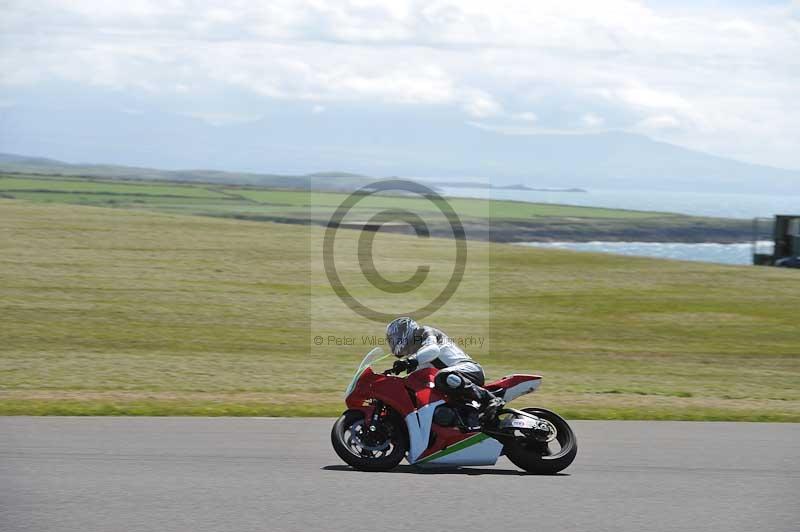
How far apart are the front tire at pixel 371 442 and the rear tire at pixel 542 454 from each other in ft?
3.15

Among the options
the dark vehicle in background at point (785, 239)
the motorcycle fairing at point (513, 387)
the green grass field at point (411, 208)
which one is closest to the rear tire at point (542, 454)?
the motorcycle fairing at point (513, 387)

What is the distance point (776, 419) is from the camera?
1428 cm

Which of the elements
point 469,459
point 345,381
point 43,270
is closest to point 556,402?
point 345,381

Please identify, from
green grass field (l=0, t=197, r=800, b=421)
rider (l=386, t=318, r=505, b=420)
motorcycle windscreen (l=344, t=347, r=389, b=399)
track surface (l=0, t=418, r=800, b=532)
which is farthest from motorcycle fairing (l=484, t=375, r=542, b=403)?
green grass field (l=0, t=197, r=800, b=421)

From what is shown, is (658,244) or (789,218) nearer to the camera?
(789,218)

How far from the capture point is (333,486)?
8578mm

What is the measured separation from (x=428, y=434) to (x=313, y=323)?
18.6 meters

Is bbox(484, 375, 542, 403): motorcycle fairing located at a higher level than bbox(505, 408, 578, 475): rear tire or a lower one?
higher

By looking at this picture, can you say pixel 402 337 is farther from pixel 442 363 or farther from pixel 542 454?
pixel 542 454

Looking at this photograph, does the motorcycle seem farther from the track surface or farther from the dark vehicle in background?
the dark vehicle in background

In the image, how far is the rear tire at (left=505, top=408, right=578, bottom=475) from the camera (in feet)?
30.5

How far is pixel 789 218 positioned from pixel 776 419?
1707 inches

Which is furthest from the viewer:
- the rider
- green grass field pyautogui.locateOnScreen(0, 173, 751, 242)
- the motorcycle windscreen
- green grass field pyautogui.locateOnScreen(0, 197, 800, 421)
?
green grass field pyautogui.locateOnScreen(0, 173, 751, 242)

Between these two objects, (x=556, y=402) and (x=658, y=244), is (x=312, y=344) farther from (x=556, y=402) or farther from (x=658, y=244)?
(x=658, y=244)
